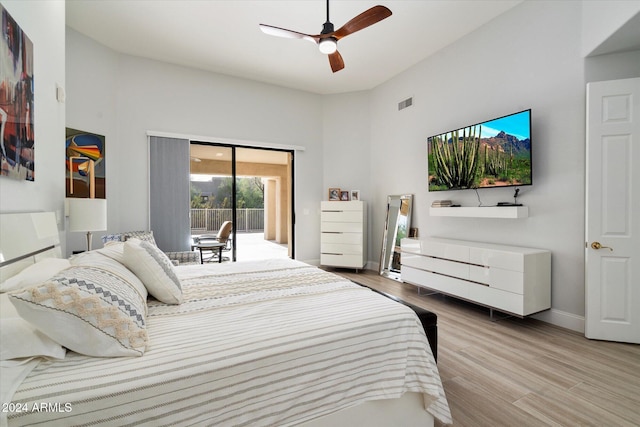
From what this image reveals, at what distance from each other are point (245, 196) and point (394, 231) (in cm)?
273

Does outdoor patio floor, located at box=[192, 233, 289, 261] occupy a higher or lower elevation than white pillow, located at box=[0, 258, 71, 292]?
lower

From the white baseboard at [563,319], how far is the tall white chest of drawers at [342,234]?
2.68 m

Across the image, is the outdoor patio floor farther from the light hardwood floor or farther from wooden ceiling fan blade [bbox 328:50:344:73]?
the light hardwood floor

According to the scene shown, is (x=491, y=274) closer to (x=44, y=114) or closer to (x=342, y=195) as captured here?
(x=342, y=195)

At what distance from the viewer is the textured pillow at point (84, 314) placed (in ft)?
2.92

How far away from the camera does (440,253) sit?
3.48 meters

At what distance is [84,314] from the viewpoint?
3.15 feet

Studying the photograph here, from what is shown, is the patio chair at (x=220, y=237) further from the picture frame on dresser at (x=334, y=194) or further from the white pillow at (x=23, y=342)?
the white pillow at (x=23, y=342)

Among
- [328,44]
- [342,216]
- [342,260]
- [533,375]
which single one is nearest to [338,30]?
[328,44]

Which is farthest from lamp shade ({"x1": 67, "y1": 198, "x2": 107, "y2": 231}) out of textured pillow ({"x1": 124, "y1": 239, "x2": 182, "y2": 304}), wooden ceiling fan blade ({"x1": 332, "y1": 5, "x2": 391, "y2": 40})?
wooden ceiling fan blade ({"x1": 332, "y1": 5, "x2": 391, "y2": 40})

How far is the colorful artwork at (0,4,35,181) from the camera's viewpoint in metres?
1.32

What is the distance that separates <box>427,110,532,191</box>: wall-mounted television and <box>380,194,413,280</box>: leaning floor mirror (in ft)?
2.35

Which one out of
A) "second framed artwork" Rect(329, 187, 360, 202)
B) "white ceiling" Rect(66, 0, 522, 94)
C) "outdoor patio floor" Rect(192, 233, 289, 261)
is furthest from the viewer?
"second framed artwork" Rect(329, 187, 360, 202)

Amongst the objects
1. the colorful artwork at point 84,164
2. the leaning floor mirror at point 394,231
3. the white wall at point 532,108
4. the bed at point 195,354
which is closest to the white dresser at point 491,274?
the white wall at point 532,108
